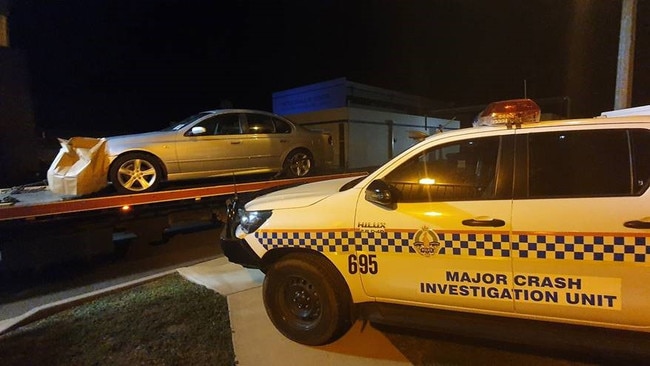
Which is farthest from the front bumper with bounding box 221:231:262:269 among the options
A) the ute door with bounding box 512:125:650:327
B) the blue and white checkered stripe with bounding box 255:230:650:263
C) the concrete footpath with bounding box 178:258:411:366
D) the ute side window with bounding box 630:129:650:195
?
the ute side window with bounding box 630:129:650:195

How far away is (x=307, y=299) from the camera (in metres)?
3.42

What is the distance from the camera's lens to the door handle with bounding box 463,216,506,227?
2.70 meters

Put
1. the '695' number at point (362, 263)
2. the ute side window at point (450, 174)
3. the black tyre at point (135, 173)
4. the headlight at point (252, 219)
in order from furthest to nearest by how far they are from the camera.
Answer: the black tyre at point (135, 173)
the headlight at point (252, 219)
the '695' number at point (362, 263)
the ute side window at point (450, 174)

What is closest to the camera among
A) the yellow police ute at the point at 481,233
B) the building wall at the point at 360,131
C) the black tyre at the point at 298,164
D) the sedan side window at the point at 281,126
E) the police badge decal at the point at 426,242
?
the yellow police ute at the point at 481,233

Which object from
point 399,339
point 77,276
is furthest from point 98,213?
point 399,339

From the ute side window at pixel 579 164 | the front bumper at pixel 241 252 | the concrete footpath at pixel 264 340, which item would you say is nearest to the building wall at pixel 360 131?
the concrete footpath at pixel 264 340

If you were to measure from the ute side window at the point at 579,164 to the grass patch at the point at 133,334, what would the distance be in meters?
2.70

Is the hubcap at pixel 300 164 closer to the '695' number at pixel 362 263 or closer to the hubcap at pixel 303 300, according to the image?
the hubcap at pixel 303 300

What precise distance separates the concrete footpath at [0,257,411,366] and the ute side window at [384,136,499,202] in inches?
50.6

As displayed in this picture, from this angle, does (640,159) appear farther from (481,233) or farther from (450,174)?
(450,174)

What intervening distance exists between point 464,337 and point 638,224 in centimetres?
161

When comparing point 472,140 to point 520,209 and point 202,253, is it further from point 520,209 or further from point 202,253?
point 202,253

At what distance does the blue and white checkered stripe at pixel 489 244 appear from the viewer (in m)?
2.43

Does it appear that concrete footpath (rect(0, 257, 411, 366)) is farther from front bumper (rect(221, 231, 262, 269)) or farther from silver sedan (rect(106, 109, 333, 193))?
silver sedan (rect(106, 109, 333, 193))
